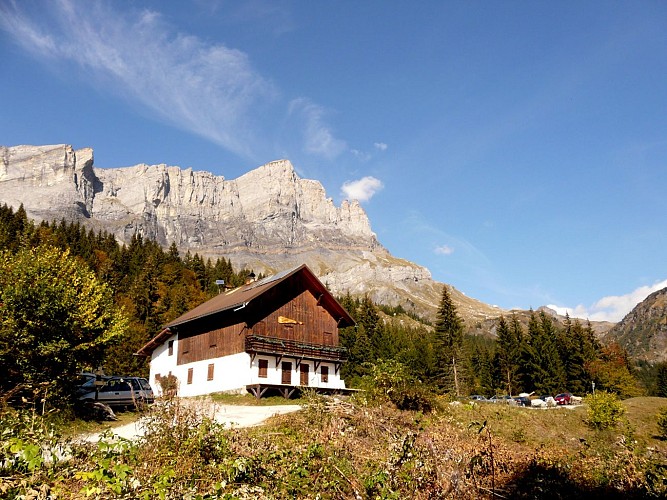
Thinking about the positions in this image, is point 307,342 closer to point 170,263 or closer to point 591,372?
point 591,372

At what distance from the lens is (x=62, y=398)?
57.9ft

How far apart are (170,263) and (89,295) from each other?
67.7 metres

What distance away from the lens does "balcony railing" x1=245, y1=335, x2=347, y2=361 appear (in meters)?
32.4

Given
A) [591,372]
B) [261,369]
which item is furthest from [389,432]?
[591,372]

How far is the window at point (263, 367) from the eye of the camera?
32969 millimetres

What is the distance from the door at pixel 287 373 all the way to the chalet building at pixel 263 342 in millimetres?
68

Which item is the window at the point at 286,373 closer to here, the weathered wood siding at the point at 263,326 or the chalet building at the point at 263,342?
the chalet building at the point at 263,342

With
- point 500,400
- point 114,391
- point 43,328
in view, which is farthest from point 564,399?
point 43,328

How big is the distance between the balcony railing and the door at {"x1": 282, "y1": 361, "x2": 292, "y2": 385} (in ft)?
2.62

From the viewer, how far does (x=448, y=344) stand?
62.7 meters

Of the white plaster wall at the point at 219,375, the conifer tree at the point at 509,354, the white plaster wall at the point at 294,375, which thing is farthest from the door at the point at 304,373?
the conifer tree at the point at 509,354

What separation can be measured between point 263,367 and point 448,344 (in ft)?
117

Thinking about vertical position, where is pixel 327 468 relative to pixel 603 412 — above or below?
above

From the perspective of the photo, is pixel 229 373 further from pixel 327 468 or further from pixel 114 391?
pixel 327 468
